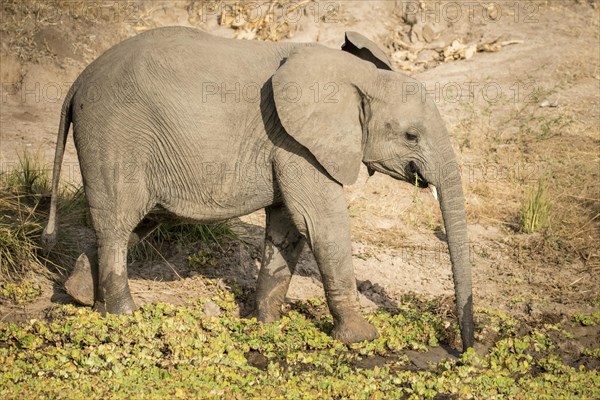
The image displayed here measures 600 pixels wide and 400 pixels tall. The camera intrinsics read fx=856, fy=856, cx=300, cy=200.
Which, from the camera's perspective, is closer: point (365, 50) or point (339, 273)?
point (339, 273)

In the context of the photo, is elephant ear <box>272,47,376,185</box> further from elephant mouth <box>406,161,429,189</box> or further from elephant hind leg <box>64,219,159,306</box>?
elephant hind leg <box>64,219,159,306</box>

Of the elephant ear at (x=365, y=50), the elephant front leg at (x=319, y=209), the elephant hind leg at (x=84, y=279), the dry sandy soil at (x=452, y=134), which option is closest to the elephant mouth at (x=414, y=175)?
the elephant front leg at (x=319, y=209)

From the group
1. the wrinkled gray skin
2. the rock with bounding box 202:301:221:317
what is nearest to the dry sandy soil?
the rock with bounding box 202:301:221:317

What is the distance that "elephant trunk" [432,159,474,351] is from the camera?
6.72 meters

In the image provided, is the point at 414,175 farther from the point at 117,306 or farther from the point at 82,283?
the point at 82,283

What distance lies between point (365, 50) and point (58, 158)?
2.76m

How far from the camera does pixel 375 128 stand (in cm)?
683

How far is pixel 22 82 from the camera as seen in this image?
13.9 meters

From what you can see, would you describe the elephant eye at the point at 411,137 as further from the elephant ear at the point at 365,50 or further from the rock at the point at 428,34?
the rock at the point at 428,34

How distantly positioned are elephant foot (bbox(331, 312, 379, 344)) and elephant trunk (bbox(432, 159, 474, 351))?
32.5 inches

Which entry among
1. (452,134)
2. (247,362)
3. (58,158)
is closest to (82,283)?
(58,158)

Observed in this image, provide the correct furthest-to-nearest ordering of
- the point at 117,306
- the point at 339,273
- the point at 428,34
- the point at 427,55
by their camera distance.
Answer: the point at 428,34
the point at 427,55
the point at 117,306
the point at 339,273

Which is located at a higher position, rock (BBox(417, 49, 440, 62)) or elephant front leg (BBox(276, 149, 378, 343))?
elephant front leg (BBox(276, 149, 378, 343))

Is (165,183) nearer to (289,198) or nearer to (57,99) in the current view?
(289,198)
